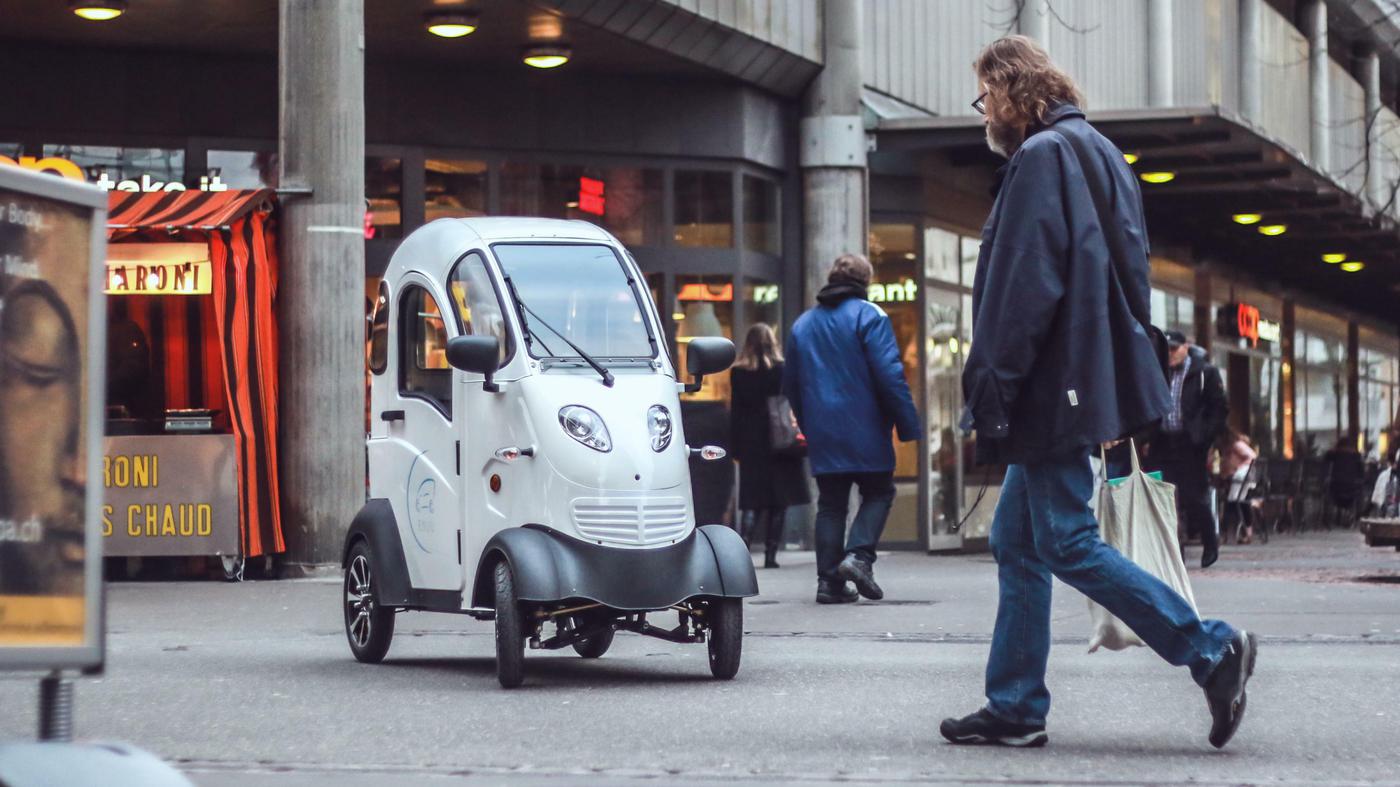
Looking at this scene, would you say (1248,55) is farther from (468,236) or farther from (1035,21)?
(468,236)

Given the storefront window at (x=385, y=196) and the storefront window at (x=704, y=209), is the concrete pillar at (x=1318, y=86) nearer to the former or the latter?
the storefront window at (x=704, y=209)

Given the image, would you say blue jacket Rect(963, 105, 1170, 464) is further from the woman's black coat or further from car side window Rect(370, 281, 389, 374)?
the woman's black coat

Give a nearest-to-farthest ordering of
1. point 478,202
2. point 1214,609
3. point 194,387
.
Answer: point 1214,609, point 194,387, point 478,202

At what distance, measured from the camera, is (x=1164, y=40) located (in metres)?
26.8

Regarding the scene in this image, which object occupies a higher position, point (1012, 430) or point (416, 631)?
point (1012, 430)

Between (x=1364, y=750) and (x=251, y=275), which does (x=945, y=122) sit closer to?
(x=251, y=275)

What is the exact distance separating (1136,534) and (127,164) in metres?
11.7

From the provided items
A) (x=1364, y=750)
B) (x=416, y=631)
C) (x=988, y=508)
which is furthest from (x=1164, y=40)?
(x=1364, y=750)

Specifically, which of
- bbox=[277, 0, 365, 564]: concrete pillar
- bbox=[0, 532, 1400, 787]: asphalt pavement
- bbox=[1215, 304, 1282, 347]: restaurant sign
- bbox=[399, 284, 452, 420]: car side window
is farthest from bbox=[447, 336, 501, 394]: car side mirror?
bbox=[1215, 304, 1282, 347]: restaurant sign

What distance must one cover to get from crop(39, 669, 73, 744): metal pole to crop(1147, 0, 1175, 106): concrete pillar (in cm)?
2415

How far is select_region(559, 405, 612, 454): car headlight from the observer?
8289mm

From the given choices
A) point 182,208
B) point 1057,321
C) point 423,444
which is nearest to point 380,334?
point 423,444

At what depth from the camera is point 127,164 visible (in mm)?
16344

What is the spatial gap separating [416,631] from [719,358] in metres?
2.70
